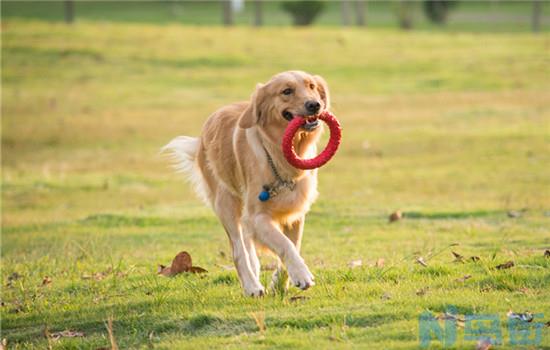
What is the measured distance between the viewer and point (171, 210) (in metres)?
15.9

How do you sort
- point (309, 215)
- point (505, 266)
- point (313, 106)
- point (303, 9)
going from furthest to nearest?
point (303, 9), point (309, 215), point (505, 266), point (313, 106)

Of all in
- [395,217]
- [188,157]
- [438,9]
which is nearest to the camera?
[188,157]

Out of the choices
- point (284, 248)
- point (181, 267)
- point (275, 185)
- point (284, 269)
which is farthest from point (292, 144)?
point (181, 267)

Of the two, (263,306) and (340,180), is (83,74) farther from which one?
(263,306)

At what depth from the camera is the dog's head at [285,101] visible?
7875 millimetres

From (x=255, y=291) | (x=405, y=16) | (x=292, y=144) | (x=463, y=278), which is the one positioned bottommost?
(x=405, y=16)

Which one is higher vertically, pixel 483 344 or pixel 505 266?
pixel 483 344

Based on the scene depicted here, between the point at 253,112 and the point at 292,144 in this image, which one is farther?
the point at 253,112

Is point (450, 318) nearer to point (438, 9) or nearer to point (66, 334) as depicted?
point (66, 334)

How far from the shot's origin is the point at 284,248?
7648 millimetres

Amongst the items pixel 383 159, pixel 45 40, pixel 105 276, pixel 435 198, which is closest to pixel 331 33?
pixel 45 40

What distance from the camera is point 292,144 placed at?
7871 millimetres

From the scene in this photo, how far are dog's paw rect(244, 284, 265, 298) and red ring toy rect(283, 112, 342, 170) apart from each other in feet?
3.43

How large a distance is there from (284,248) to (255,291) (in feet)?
1.77
